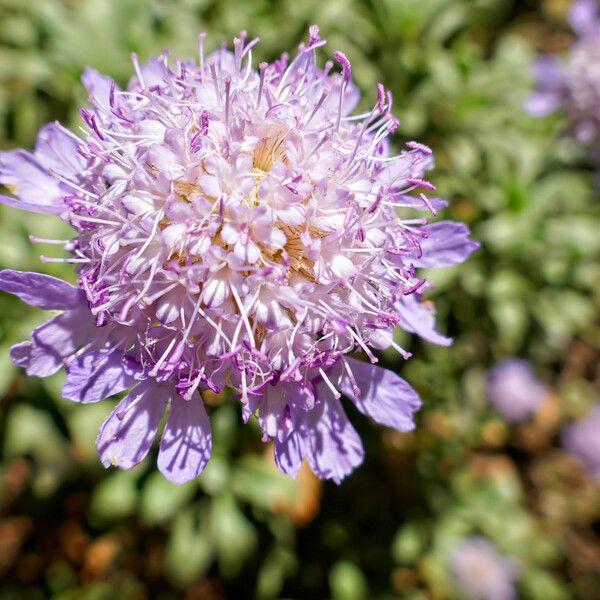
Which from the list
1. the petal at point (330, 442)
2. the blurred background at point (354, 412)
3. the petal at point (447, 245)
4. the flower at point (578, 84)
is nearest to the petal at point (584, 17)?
the flower at point (578, 84)

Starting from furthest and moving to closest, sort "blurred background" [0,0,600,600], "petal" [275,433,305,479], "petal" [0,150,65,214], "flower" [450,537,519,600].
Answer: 1. "flower" [450,537,519,600]
2. "blurred background" [0,0,600,600]
3. "petal" [0,150,65,214]
4. "petal" [275,433,305,479]

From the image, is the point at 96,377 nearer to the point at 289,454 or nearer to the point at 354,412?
the point at 289,454

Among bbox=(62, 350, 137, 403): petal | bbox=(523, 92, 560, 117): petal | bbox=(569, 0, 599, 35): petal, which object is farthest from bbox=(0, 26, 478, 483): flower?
bbox=(569, 0, 599, 35): petal

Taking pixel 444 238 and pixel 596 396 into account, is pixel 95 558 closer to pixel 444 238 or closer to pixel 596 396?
pixel 444 238

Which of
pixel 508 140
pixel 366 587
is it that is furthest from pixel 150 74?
pixel 366 587

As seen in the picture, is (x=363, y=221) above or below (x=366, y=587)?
above

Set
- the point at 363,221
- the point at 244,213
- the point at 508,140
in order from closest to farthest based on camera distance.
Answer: the point at 244,213
the point at 363,221
the point at 508,140

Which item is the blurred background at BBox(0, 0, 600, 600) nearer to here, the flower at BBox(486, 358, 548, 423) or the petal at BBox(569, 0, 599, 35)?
the flower at BBox(486, 358, 548, 423)
